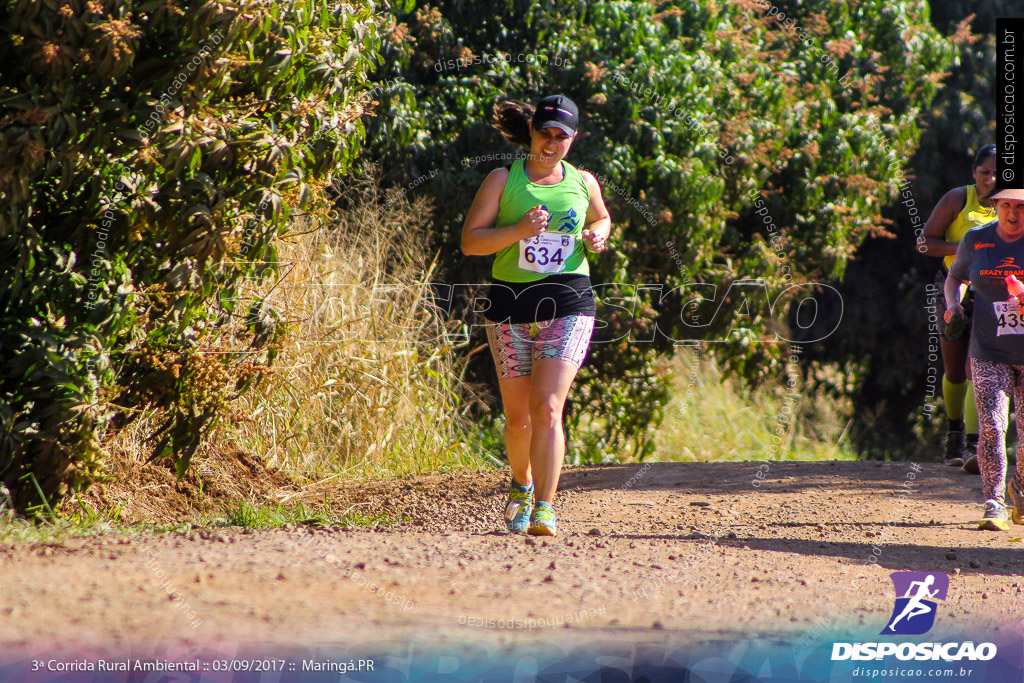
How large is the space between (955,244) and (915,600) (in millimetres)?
3290

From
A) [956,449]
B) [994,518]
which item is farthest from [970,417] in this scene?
[994,518]

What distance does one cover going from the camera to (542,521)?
4.52 m

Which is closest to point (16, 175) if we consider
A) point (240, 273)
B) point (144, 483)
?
point (240, 273)

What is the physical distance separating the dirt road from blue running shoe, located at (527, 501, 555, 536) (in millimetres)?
77

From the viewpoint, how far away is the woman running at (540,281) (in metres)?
4.48

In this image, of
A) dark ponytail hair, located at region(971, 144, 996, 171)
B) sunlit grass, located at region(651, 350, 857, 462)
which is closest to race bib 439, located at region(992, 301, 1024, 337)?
dark ponytail hair, located at region(971, 144, 996, 171)

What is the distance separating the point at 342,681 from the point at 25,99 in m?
2.67

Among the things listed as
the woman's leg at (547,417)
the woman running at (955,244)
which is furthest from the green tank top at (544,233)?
the woman running at (955,244)

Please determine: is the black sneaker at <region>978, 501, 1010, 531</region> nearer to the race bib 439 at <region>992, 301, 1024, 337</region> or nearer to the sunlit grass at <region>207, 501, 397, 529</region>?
the race bib 439 at <region>992, 301, 1024, 337</region>

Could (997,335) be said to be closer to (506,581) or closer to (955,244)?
(955,244)

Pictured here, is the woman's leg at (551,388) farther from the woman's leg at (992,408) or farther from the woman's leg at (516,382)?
the woman's leg at (992,408)

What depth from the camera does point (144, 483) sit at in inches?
200

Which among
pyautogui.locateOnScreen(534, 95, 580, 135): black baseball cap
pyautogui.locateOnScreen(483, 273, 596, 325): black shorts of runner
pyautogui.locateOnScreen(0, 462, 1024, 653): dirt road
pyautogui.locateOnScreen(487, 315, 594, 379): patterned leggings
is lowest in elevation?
pyautogui.locateOnScreen(0, 462, 1024, 653): dirt road

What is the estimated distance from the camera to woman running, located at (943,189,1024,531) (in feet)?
16.2
